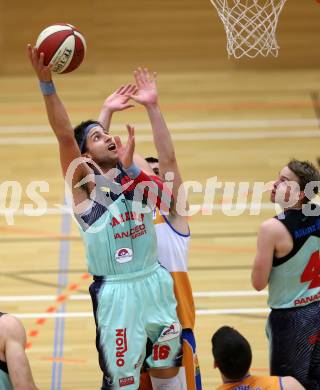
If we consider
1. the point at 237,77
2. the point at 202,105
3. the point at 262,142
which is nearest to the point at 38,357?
the point at 262,142

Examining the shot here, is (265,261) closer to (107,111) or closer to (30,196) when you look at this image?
(107,111)

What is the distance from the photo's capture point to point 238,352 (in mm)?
4828

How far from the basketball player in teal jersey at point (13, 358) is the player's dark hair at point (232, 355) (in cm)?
109

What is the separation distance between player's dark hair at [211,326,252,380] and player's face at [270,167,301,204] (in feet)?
3.59

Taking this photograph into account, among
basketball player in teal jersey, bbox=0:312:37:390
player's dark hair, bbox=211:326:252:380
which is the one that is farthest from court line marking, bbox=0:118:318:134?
basketball player in teal jersey, bbox=0:312:37:390

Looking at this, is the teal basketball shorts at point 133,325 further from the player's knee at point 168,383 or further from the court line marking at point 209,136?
the court line marking at point 209,136

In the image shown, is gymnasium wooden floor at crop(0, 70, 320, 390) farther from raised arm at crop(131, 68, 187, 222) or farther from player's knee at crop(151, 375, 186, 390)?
raised arm at crop(131, 68, 187, 222)

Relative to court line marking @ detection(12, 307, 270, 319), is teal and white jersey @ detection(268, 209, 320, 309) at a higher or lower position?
higher

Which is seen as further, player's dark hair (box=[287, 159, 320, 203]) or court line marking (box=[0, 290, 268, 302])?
court line marking (box=[0, 290, 268, 302])

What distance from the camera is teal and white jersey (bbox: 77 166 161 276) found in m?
5.38

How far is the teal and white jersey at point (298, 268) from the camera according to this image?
219 inches

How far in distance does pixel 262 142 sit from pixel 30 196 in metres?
3.45

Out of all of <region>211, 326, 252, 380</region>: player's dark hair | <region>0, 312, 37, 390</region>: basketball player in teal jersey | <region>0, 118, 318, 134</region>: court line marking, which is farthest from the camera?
<region>0, 118, 318, 134</region>: court line marking

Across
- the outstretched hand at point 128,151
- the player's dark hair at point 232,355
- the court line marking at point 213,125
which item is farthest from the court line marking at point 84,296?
the court line marking at point 213,125
